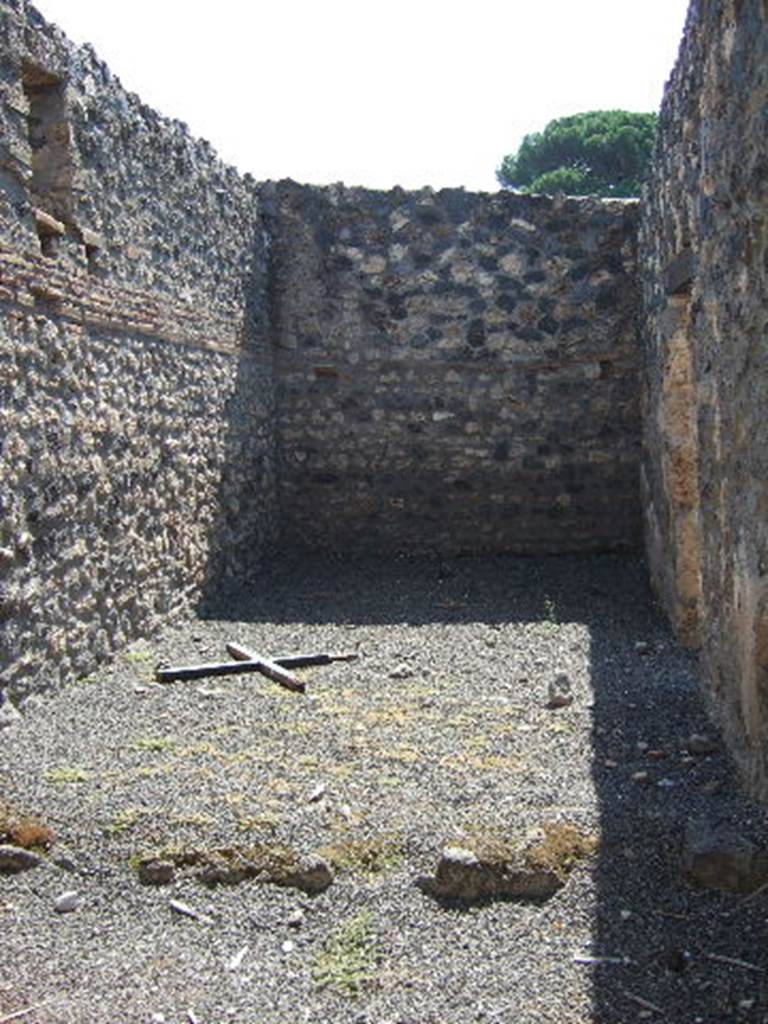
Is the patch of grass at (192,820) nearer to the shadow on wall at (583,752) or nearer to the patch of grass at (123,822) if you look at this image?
the patch of grass at (123,822)

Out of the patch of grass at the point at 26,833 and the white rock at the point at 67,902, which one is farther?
the patch of grass at the point at 26,833

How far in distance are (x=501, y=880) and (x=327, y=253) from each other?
23.6ft

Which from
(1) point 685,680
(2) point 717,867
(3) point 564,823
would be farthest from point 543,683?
(2) point 717,867

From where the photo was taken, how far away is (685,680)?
561cm

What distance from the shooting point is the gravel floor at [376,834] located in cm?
299

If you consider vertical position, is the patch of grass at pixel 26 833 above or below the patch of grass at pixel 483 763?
above

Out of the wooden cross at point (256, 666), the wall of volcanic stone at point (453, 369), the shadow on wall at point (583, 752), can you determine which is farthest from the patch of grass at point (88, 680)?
the wall of volcanic stone at point (453, 369)

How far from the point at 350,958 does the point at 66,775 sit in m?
1.69

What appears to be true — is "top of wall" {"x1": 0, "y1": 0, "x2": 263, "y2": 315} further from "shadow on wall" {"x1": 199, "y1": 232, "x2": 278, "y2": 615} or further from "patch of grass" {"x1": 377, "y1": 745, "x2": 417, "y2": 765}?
"patch of grass" {"x1": 377, "y1": 745, "x2": 417, "y2": 765}

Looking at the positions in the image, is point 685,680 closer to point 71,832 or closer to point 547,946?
point 547,946

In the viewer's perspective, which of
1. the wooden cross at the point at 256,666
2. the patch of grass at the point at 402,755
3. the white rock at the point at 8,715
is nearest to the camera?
the patch of grass at the point at 402,755


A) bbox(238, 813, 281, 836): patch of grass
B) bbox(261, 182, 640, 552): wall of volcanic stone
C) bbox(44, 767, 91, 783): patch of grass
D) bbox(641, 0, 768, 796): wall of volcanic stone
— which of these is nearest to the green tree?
bbox(261, 182, 640, 552): wall of volcanic stone

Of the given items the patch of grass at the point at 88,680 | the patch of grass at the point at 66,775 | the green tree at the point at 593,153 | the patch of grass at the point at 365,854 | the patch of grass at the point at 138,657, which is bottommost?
the patch of grass at the point at 138,657

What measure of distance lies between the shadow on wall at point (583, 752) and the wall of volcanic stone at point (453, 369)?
867mm
